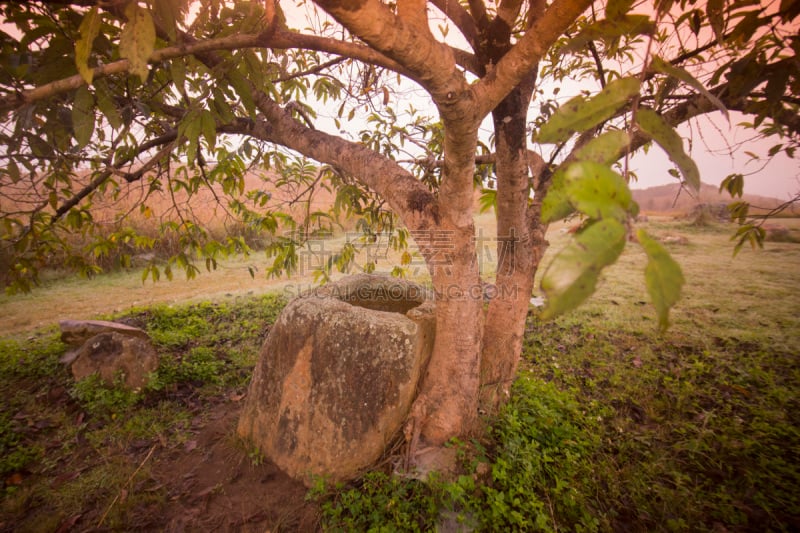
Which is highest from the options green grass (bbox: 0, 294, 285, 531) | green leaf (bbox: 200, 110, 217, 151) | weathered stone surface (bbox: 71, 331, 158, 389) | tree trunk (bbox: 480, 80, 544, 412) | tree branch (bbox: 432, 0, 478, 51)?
tree branch (bbox: 432, 0, 478, 51)

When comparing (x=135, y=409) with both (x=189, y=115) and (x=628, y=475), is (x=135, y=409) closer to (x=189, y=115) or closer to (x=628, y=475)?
(x=189, y=115)

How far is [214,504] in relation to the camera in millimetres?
1831

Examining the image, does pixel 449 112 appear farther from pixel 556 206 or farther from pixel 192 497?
pixel 192 497

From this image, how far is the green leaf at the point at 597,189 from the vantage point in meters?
0.48

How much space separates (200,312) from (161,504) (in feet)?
10.1

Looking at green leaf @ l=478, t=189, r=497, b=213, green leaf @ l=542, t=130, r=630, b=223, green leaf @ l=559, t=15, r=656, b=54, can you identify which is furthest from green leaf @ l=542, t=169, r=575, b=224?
green leaf @ l=478, t=189, r=497, b=213

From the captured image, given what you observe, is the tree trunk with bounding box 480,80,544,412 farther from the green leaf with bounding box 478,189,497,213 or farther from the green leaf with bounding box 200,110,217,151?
the green leaf with bounding box 200,110,217,151

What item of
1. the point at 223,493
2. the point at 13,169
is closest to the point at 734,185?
the point at 223,493

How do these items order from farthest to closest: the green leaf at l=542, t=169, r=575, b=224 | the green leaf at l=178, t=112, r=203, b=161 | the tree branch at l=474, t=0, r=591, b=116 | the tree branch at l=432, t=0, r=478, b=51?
1. the tree branch at l=432, t=0, r=478, b=51
2. the green leaf at l=178, t=112, r=203, b=161
3. the tree branch at l=474, t=0, r=591, b=116
4. the green leaf at l=542, t=169, r=575, b=224

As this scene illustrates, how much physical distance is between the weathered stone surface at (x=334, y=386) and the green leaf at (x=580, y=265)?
155 centimetres

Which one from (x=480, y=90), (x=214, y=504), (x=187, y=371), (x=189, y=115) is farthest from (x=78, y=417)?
(x=480, y=90)

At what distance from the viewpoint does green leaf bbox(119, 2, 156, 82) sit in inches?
29.8

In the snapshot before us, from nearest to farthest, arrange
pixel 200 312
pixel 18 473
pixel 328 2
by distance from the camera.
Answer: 1. pixel 328 2
2. pixel 18 473
3. pixel 200 312

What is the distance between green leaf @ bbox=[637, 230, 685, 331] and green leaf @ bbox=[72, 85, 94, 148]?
62.2 inches
